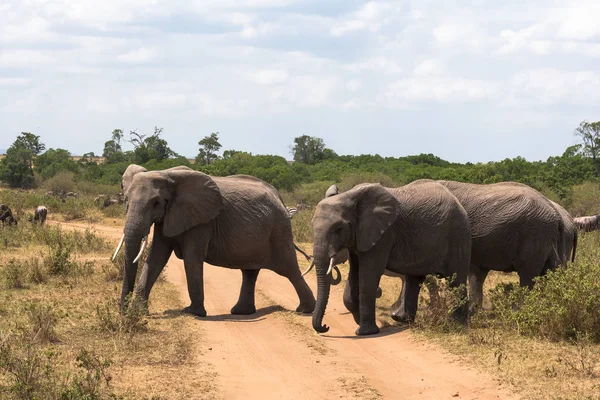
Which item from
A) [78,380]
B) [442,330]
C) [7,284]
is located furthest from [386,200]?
[7,284]

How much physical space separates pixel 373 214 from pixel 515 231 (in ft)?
7.78

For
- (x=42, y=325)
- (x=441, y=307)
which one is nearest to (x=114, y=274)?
(x=42, y=325)

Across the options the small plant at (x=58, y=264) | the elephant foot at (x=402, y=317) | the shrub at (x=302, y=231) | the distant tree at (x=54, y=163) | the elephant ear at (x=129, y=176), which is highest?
the distant tree at (x=54, y=163)

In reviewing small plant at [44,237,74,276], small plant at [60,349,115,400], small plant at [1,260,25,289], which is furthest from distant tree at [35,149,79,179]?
small plant at [60,349,115,400]

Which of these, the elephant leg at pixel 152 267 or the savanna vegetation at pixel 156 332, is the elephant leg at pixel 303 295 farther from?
the elephant leg at pixel 152 267

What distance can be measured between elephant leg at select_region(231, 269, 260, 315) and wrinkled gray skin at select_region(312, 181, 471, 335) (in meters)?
1.65

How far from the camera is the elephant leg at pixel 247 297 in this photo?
12055mm

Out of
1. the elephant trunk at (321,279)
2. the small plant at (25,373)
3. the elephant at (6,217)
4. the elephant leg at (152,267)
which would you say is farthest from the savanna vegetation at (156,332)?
the elephant at (6,217)

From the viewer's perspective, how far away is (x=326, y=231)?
10031 mm

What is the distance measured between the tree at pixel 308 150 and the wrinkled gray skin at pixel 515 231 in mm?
58838

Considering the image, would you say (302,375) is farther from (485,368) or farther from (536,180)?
(536,180)

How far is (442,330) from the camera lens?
992cm

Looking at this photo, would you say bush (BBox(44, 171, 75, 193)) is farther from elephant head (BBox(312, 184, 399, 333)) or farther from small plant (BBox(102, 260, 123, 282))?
elephant head (BBox(312, 184, 399, 333))

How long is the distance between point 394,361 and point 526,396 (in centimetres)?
188
